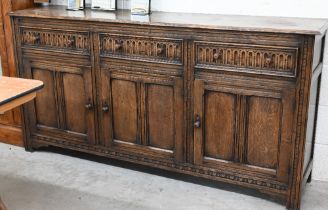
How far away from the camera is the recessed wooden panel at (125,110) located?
280cm

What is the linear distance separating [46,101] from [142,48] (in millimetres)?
890

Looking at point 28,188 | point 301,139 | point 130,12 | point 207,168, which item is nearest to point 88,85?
point 130,12

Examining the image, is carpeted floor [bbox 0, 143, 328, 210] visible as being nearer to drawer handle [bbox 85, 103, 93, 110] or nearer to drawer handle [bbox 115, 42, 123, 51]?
drawer handle [bbox 85, 103, 93, 110]

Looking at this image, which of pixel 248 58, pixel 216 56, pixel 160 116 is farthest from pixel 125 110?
pixel 248 58

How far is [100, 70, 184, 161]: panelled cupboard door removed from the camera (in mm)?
2695

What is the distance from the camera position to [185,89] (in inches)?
103

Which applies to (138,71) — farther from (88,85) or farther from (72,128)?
(72,128)

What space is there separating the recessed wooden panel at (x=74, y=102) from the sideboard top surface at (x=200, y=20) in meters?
0.41

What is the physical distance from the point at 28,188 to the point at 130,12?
1.30m

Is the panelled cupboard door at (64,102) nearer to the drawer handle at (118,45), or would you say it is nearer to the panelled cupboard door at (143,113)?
the panelled cupboard door at (143,113)

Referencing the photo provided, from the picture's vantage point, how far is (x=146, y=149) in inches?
112

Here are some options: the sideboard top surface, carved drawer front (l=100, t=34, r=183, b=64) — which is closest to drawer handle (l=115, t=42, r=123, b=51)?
carved drawer front (l=100, t=34, r=183, b=64)

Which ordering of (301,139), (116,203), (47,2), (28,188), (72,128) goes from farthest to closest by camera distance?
(47,2) < (72,128) < (28,188) < (116,203) < (301,139)

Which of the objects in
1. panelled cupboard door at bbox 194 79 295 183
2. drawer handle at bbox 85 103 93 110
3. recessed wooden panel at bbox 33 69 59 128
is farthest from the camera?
recessed wooden panel at bbox 33 69 59 128
